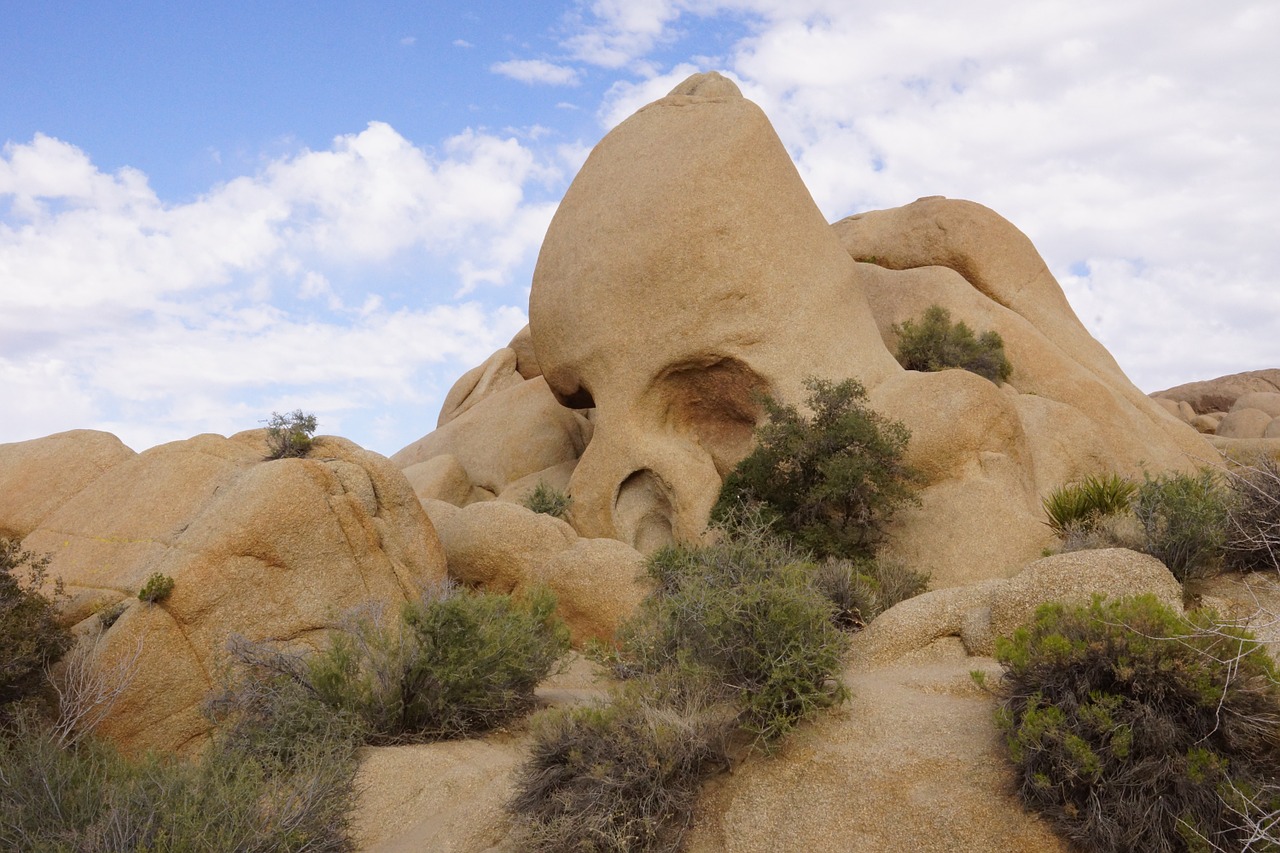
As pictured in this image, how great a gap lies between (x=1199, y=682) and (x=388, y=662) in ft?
23.3

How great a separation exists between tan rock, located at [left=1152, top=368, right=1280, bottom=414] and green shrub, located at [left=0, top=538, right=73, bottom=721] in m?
44.1

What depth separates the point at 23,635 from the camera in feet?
30.9

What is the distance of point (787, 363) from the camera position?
63.1 feet

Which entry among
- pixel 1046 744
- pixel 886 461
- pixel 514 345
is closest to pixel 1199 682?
pixel 1046 744

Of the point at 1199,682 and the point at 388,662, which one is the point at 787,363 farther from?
the point at 1199,682

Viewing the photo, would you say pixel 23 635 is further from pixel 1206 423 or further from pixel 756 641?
pixel 1206 423

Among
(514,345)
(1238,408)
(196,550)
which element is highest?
(514,345)

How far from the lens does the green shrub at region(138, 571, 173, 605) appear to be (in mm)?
10414

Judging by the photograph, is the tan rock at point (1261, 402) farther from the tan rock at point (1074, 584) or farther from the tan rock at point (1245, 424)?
the tan rock at point (1074, 584)

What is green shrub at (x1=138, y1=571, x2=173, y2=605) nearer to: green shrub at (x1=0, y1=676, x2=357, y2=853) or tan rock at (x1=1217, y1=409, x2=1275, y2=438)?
green shrub at (x1=0, y1=676, x2=357, y2=853)

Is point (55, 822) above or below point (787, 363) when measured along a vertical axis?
below

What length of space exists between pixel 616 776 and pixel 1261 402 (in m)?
38.2

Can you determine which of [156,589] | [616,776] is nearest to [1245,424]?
[616,776]

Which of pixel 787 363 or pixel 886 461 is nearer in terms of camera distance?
pixel 886 461
